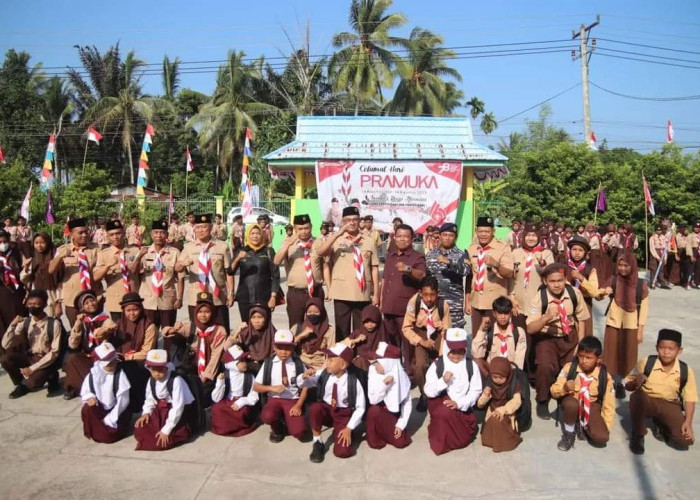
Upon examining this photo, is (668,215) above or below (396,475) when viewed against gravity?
above

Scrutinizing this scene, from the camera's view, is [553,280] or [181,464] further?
[553,280]

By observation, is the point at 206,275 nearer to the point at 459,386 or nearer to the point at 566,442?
the point at 459,386

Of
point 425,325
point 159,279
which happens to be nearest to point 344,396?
point 425,325

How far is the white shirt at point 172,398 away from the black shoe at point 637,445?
3826 millimetres

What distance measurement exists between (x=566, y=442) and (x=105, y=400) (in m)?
4.02

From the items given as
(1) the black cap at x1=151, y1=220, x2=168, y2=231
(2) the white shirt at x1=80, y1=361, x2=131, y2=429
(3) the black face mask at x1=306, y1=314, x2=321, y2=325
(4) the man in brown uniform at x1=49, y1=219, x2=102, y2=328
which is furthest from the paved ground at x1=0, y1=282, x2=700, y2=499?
(1) the black cap at x1=151, y1=220, x2=168, y2=231

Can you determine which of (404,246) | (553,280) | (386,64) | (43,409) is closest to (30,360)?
(43,409)

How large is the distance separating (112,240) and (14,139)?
33607 mm

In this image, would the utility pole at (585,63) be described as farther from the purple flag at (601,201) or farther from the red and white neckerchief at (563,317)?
the red and white neckerchief at (563,317)

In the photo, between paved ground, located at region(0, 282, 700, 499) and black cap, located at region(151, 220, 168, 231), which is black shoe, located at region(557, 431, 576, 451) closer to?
paved ground, located at region(0, 282, 700, 499)

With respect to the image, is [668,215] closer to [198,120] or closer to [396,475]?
[396,475]

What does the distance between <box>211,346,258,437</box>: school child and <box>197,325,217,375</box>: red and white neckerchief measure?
0.36m

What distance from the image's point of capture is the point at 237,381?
522 centimetres

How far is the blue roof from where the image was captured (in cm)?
1545
